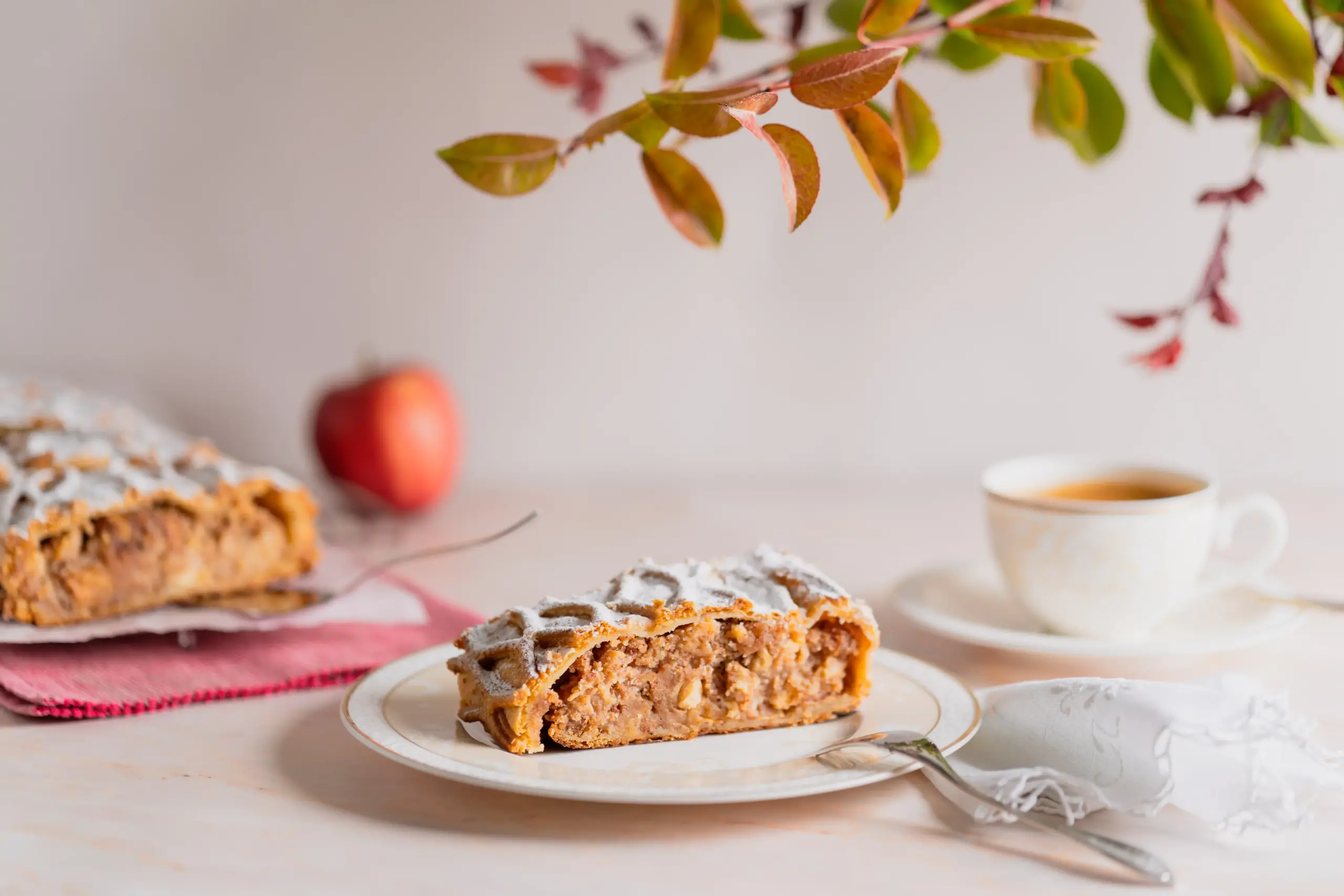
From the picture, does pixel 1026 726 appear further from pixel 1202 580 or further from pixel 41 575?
pixel 41 575

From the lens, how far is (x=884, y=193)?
0.89 m

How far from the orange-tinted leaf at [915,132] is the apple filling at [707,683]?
0.36m

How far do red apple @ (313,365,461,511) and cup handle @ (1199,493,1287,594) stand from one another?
36.9 inches

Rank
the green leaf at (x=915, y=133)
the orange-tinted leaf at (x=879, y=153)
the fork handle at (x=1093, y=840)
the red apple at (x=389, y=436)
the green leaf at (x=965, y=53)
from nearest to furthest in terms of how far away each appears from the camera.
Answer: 1. the fork handle at (x=1093, y=840)
2. the orange-tinted leaf at (x=879, y=153)
3. the green leaf at (x=915, y=133)
4. the green leaf at (x=965, y=53)
5. the red apple at (x=389, y=436)

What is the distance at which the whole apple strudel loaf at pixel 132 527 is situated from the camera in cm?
119

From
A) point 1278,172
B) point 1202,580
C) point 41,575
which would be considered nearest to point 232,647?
point 41,575

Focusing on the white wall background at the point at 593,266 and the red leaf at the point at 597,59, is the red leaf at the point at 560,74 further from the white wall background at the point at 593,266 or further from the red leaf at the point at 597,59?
the white wall background at the point at 593,266

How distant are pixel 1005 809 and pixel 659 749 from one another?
230mm

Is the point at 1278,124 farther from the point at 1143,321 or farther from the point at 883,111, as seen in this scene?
the point at 883,111

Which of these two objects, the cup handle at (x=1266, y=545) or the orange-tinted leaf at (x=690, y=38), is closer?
the orange-tinted leaf at (x=690, y=38)

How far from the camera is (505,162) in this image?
93cm

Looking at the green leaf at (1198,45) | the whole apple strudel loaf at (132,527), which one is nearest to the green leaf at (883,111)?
the green leaf at (1198,45)

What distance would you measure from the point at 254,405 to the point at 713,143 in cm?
71

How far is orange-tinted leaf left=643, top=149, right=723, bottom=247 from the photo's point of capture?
95cm
